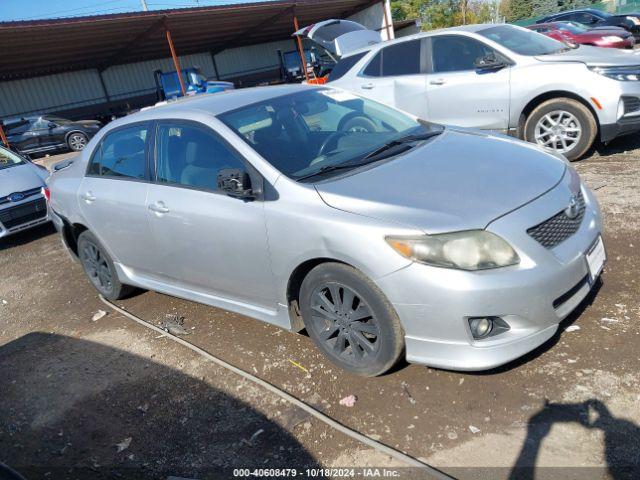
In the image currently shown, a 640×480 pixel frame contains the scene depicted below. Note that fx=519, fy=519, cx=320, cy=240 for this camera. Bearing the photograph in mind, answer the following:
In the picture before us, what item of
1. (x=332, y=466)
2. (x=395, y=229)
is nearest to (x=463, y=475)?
(x=332, y=466)

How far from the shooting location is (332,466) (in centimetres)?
252

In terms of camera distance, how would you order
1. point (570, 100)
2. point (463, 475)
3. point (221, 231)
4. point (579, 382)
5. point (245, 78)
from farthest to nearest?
point (245, 78) < point (570, 100) < point (221, 231) < point (579, 382) < point (463, 475)

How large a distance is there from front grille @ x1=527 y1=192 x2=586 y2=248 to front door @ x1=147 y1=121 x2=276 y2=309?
4.97ft

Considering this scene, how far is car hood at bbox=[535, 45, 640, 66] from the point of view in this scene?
19.2 feet

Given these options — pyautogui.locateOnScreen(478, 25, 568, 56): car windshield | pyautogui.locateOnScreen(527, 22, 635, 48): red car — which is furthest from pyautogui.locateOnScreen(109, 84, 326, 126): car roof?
pyautogui.locateOnScreen(527, 22, 635, 48): red car

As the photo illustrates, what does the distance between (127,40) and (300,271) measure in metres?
22.4

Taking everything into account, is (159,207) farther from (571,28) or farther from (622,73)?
(571,28)

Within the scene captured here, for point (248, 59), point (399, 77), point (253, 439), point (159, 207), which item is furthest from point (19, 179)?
point (248, 59)

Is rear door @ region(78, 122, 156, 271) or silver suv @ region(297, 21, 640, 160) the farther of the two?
silver suv @ region(297, 21, 640, 160)

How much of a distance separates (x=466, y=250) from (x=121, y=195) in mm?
2782

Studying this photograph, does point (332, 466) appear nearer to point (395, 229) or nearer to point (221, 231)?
point (395, 229)

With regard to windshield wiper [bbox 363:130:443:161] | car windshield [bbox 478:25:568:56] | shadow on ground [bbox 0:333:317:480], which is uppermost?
car windshield [bbox 478:25:568:56]

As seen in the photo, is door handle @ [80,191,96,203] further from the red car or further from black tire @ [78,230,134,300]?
the red car

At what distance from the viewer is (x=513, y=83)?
6.25 meters
